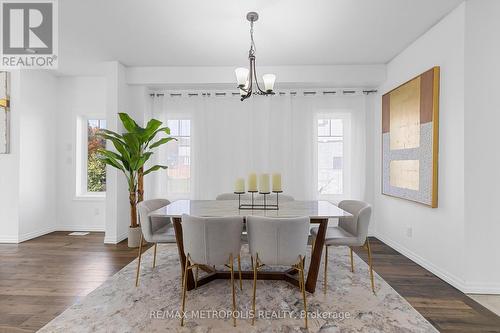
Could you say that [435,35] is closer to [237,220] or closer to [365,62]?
[365,62]

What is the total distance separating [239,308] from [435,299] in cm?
175

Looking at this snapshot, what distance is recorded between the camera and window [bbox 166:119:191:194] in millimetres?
4578

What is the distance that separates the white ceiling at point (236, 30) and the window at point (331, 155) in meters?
1.02

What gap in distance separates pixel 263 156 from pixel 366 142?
1740 mm

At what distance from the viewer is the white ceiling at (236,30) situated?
260 centimetres

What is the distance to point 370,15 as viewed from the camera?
9.04ft

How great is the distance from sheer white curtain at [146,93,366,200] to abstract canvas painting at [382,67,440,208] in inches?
19.9

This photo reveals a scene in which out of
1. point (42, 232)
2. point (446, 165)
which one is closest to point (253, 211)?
point (446, 165)

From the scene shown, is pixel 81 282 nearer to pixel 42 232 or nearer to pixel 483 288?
pixel 42 232

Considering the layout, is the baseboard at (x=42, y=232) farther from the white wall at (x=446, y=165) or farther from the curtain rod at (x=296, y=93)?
the white wall at (x=446, y=165)

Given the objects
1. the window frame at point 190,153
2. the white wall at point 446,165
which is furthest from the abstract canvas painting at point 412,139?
the window frame at point 190,153

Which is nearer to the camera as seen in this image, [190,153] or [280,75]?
[280,75]

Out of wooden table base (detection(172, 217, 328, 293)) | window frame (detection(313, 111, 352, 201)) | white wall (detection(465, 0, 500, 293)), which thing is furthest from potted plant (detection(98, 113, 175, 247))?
white wall (detection(465, 0, 500, 293))

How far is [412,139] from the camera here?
10.7 ft
